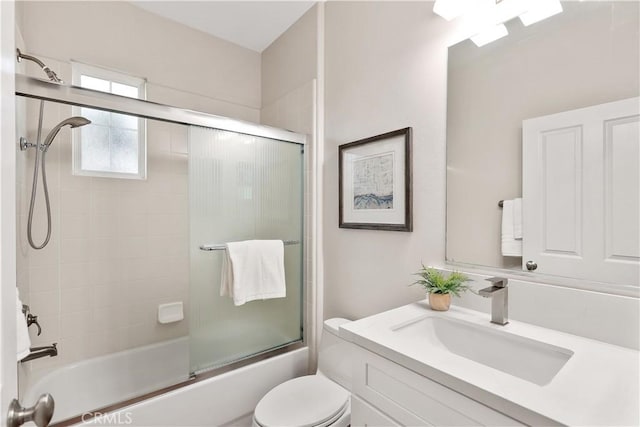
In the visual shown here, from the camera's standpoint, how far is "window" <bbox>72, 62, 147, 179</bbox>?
6.17 feet

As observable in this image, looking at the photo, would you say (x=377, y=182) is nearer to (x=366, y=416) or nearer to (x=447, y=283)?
(x=447, y=283)

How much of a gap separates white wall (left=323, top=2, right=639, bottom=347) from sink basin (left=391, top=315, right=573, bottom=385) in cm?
15

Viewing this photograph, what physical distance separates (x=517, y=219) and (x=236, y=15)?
6.92 feet

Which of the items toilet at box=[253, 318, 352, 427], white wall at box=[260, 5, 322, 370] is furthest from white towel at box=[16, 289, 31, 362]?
white wall at box=[260, 5, 322, 370]

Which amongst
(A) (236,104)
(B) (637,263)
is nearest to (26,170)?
(A) (236,104)

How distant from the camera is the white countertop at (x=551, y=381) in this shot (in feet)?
1.96

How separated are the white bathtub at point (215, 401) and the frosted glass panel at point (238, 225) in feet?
0.30

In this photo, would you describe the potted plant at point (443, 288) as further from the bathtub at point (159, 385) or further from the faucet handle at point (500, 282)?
the bathtub at point (159, 385)

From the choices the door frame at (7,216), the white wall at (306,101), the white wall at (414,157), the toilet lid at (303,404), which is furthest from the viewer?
the white wall at (306,101)

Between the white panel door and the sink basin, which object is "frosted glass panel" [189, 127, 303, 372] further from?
the white panel door

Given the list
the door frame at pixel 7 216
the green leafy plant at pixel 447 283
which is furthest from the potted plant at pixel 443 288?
the door frame at pixel 7 216

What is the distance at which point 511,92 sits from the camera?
→ 1.13 meters

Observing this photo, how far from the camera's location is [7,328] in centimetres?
53

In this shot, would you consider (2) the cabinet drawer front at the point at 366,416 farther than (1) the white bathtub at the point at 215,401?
No
